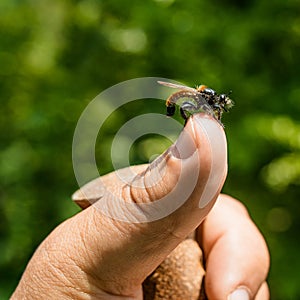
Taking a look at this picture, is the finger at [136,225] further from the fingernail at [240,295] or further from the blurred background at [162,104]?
the blurred background at [162,104]

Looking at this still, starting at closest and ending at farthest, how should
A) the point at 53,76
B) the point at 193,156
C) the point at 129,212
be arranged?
the point at 193,156, the point at 129,212, the point at 53,76

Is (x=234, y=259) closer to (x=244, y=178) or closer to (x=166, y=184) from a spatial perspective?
(x=166, y=184)

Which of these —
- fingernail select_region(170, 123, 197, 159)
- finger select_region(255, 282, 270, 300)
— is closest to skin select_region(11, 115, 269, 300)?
fingernail select_region(170, 123, 197, 159)

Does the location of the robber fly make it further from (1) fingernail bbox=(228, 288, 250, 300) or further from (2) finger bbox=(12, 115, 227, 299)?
(1) fingernail bbox=(228, 288, 250, 300)

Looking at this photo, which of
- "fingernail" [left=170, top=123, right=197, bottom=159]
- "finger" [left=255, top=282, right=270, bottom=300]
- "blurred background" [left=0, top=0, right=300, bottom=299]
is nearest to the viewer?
"fingernail" [left=170, top=123, right=197, bottom=159]

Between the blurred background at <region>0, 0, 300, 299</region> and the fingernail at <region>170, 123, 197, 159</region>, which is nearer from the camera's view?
the fingernail at <region>170, 123, 197, 159</region>

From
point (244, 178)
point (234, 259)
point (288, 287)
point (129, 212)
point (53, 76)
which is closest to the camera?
point (129, 212)

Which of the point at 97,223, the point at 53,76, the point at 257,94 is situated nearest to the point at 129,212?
the point at 97,223
